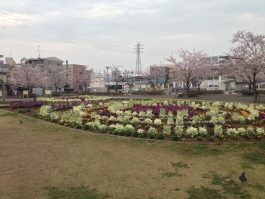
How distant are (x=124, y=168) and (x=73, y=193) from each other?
1.70m

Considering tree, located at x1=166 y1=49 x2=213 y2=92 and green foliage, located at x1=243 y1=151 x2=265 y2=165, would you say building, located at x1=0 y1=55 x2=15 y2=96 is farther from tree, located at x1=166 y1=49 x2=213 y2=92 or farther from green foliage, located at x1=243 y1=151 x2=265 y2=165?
green foliage, located at x1=243 y1=151 x2=265 y2=165

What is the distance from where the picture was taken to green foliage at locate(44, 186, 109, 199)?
189 inches

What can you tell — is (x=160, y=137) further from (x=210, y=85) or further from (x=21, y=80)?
(x=210, y=85)

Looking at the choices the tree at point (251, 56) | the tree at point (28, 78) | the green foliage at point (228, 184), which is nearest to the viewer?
the green foliage at point (228, 184)

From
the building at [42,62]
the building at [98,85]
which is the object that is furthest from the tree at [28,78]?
the building at [42,62]

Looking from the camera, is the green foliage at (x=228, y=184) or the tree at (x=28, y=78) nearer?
the green foliage at (x=228, y=184)

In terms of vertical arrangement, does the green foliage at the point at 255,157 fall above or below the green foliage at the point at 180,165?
above

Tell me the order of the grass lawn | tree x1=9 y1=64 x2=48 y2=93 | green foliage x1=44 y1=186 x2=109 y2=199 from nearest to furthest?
green foliage x1=44 y1=186 x2=109 y2=199 < the grass lawn < tree x1=9 y1=64 x2=48 y2=93

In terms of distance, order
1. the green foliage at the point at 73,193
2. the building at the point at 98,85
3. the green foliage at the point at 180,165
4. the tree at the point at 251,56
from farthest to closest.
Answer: the building at the point at 98,85 < the tree at the point at 251,56 < the green foliage at the point at 180,165 < the green foliage at the point at 73,193

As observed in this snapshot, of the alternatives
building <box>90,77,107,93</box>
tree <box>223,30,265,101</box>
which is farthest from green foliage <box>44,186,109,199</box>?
building <box>90,77,107,93</box>

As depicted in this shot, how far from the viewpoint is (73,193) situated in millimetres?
4984

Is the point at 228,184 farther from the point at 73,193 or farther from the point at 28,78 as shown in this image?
the point at 28,78

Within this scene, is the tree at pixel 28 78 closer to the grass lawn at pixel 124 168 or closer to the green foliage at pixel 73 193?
the grass lawn at pixel 124 168

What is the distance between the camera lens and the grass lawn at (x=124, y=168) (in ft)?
16.6
